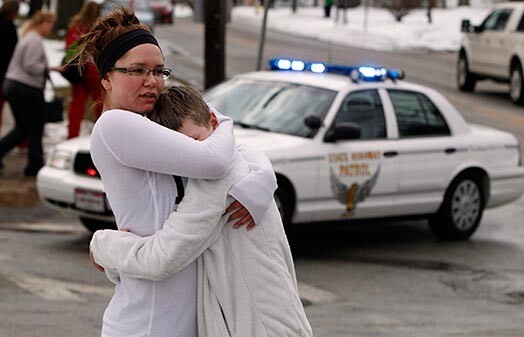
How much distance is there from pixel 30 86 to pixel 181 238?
1002cm

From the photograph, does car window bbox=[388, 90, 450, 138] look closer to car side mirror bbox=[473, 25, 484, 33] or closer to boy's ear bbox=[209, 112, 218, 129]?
boy's ear bbox=[209, 112, 218, 129]

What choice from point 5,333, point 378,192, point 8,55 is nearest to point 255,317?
point 5,333

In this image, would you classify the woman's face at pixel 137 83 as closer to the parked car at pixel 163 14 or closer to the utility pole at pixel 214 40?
→ the utility pole at pixel 214 40

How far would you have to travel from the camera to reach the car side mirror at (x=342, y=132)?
9.55m

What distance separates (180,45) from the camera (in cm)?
3500

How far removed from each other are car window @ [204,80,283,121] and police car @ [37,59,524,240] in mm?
11

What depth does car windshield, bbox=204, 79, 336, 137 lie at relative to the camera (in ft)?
32.3

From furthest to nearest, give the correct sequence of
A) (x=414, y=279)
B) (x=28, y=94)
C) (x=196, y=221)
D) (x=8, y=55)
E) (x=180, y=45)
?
(x=180, y=45) → (x=8, y=55) → (x=28, y=94) → (x=414, y=279) → (x=196, y=221)

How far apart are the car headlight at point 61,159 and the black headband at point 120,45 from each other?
631 centimetres


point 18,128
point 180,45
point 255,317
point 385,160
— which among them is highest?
point 255,317

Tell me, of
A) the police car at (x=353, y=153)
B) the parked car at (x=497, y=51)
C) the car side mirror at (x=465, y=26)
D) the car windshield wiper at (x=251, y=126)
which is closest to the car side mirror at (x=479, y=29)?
the parked car at (x=497, y=51)

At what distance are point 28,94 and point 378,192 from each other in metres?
4.78

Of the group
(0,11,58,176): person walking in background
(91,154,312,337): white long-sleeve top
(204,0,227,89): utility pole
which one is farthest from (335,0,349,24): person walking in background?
(91,154,312,337): white long-sleeve top

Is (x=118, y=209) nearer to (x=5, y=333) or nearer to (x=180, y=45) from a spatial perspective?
(x=5, y=333)
